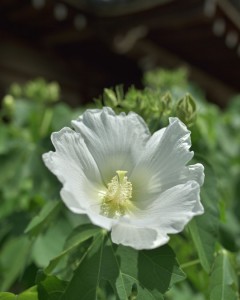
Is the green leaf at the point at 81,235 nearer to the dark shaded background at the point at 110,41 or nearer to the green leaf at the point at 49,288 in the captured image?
the green leaf at the point at 49,288

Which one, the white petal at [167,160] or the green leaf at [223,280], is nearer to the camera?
the white petal at [167,160]

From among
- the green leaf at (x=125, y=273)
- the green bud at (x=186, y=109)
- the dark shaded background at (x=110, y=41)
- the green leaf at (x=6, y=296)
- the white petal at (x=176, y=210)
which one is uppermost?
the green bud at (x=186, y=109)

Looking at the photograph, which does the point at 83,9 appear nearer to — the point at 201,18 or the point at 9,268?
the point at 201,18

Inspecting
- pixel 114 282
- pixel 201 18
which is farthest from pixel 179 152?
pixel 201 18

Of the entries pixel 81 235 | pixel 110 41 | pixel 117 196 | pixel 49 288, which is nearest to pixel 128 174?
pixel 117 196

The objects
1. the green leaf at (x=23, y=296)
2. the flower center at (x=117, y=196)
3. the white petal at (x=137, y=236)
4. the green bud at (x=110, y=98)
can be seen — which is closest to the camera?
the white petal at (x=137, y=236)

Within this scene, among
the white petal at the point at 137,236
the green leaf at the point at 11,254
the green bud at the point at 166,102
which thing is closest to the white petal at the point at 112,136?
the green bud at the point at 166,102

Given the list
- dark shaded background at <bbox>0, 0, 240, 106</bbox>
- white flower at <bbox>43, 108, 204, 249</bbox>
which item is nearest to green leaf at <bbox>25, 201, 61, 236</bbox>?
white flower at <bbox>43, 108, 204, 249</bbox>
